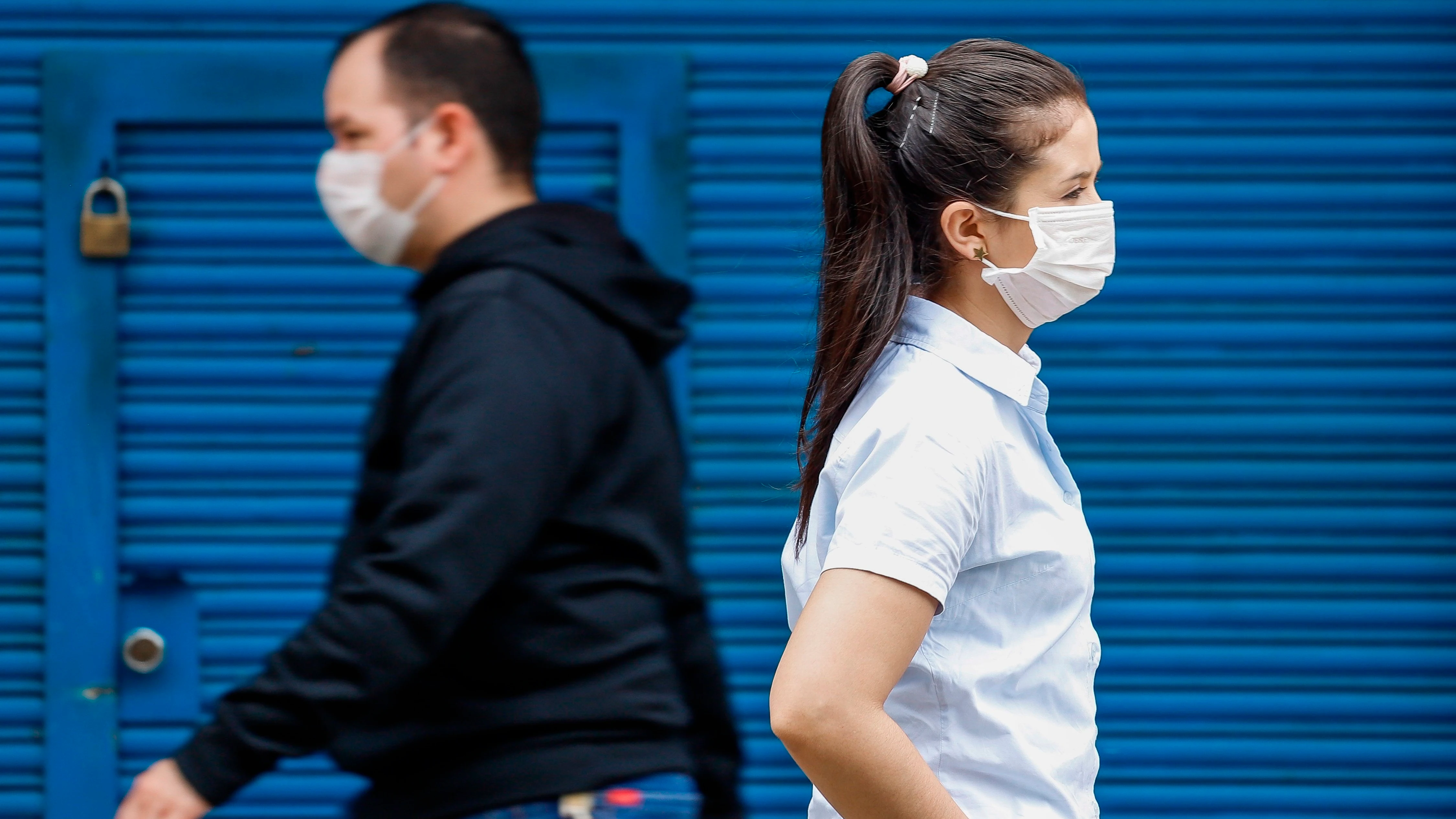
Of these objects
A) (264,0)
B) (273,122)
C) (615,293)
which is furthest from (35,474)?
(615,293)

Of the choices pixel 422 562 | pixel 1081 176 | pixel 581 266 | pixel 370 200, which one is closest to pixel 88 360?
pixel 370 200

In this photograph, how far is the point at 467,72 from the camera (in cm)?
→ 193

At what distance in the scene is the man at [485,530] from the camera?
1.52 meters

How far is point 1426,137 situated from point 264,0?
11.1 ft

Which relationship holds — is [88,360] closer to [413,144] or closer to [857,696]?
[413,144]

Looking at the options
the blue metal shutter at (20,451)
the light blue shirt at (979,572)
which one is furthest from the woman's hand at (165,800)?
the blue metal shutter at (20,451)

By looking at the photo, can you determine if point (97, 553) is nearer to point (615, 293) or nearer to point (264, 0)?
point (264, 0)

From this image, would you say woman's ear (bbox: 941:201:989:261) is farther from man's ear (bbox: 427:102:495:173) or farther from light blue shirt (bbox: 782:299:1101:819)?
man's ear (bbox: 427:102:495:173)

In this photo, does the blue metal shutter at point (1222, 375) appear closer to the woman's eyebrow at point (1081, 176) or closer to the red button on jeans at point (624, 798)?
the woman's eyebrow at point (1081, 176)

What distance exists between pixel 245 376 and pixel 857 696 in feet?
8.38

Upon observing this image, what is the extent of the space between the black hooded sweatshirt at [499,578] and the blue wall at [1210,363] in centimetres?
170

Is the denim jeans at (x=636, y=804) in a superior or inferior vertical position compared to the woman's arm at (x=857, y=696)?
inferior

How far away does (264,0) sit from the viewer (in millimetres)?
3428

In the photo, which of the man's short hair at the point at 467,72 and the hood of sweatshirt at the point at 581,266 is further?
the man's short hair at the point at 467,72
